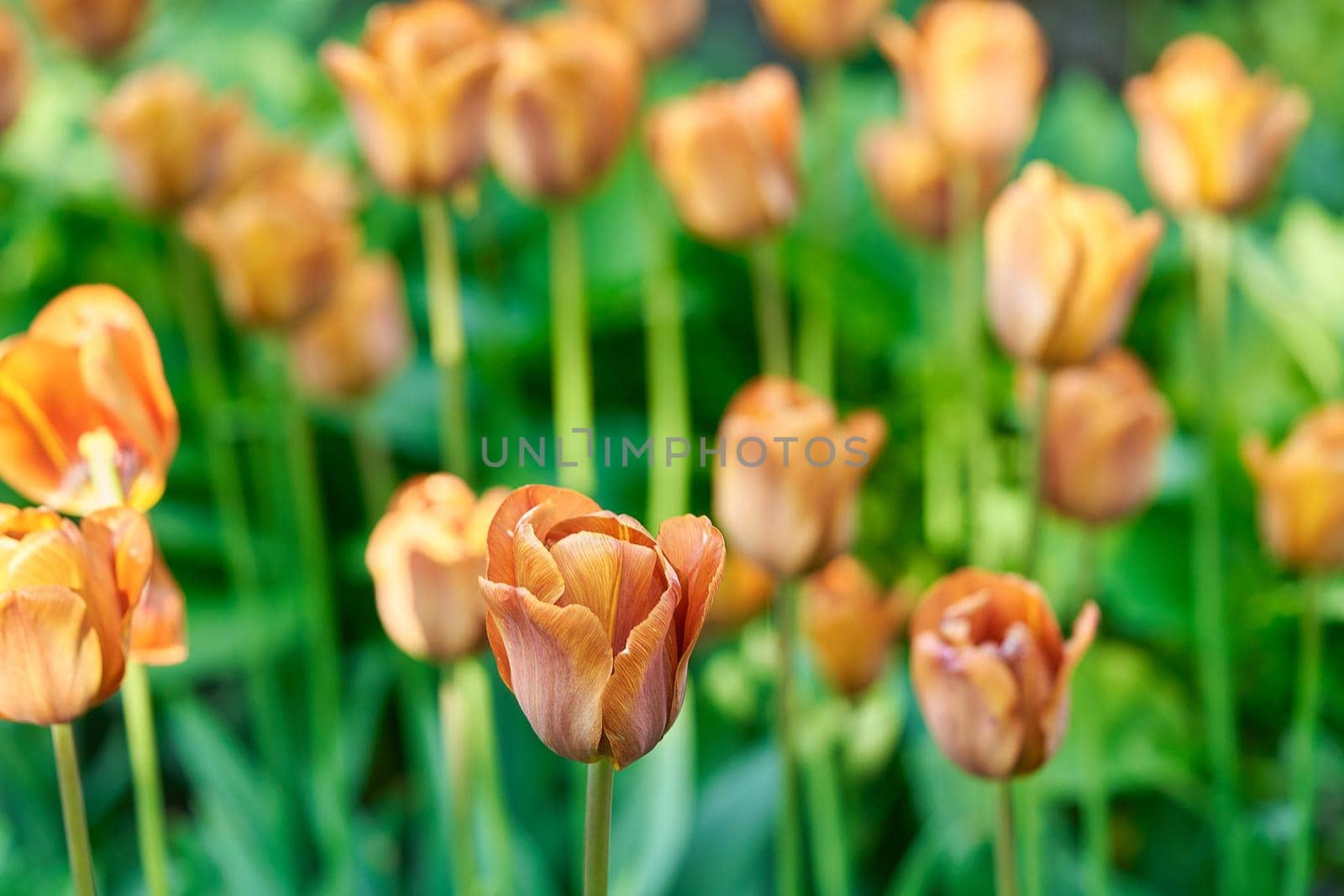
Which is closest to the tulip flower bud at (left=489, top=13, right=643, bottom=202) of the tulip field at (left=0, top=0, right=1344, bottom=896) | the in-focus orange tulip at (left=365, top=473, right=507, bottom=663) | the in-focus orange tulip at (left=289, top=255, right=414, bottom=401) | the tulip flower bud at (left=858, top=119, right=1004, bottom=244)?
the tulip field at (left=0, top=0, right=1344, bottom=896)

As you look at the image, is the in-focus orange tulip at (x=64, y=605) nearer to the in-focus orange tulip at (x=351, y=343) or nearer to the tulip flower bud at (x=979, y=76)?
the in-focus orange tulip at (x=351, y=343)

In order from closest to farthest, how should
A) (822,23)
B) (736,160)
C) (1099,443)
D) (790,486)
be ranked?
(790,486)
(1099,443)
(736,160)
(822,23)

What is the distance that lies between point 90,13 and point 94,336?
791mm

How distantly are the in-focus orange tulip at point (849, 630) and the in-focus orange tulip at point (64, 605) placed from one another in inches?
19.8

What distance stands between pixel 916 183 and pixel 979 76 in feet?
0.52

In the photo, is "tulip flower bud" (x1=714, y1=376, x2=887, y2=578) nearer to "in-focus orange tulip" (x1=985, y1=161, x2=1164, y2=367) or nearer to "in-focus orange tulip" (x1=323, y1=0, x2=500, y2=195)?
"in-focus orange tulip" (x1=985, y1=161, x2=1164, y2=367)

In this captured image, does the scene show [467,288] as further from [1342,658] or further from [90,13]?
[1342,658]

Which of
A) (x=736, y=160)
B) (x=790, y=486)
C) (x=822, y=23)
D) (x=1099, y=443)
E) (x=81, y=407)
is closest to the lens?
(x=81, y=407)

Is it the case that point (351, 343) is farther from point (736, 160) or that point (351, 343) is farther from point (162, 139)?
point (736, 160)

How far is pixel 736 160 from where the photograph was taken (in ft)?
2.96

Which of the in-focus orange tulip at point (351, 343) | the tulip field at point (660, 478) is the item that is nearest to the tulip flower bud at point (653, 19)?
the tulip field at point (660, 478)

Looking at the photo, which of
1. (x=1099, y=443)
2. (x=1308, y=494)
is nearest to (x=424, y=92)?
(x=1099, y=443)

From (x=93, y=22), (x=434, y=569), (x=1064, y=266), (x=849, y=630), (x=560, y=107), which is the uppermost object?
(x=93, y=22)

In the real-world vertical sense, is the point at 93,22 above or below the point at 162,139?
above
